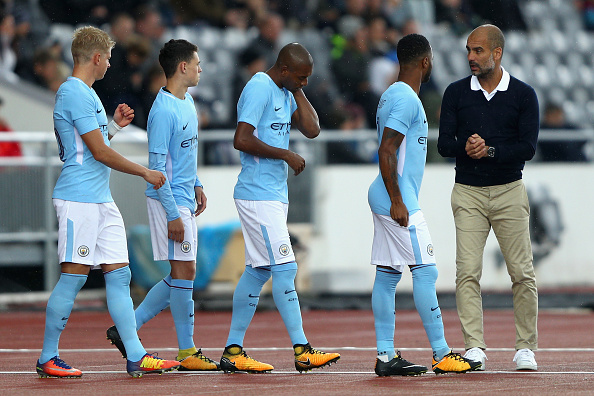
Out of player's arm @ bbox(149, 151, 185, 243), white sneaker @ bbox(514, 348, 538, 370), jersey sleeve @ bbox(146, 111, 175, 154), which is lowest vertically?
white sneaker @ bbox(514, 348, 538, 370)

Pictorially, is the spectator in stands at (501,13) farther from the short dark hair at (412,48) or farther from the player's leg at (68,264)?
the player's leg at (68,264)

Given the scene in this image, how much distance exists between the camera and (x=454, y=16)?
70.7 ft

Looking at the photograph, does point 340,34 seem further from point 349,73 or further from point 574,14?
point 574,14

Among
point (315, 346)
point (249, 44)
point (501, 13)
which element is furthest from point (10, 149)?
point (501, 13)

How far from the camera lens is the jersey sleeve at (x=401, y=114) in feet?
22.6

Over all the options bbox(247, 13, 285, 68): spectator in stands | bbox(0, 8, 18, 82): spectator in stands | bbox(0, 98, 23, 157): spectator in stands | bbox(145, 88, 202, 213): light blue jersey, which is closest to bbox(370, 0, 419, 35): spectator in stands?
bbox(247, 13, 285, 68): spectator in stands

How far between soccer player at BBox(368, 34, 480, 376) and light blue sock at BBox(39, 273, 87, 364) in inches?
74.4

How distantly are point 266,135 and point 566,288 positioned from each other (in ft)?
25.1

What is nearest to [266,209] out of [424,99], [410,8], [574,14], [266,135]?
[266,135]

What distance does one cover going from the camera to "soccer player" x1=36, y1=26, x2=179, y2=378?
6824 mm

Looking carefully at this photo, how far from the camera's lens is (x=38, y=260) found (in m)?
13.4

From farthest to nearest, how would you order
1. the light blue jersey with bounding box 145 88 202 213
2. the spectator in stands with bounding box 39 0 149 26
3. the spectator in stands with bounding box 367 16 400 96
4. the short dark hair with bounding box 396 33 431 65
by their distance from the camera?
1. the spectator in stands with bounding box 367 16 400 96
2. the spectator in stands with bounding box 39 0 149 26
3. the light blue jersey with bounding box 145 88 202 213
4. the short dark hair with bounding box 396 33 431 65

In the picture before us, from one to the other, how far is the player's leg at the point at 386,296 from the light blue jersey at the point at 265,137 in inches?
27.9

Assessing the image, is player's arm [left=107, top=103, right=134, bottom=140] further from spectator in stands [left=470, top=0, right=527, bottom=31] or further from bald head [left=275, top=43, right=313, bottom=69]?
spectator in stands [left=470, top=0, right=527, bottom=31]
